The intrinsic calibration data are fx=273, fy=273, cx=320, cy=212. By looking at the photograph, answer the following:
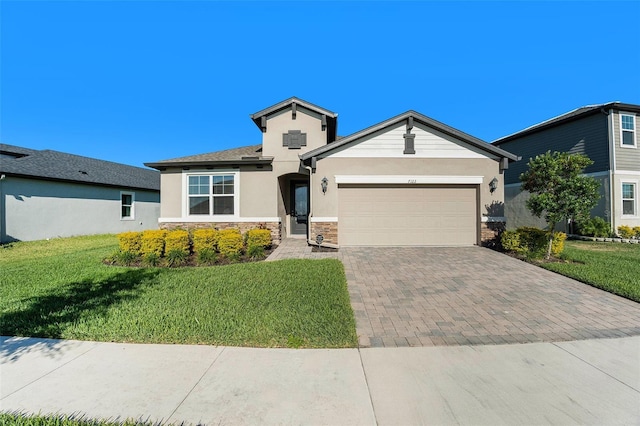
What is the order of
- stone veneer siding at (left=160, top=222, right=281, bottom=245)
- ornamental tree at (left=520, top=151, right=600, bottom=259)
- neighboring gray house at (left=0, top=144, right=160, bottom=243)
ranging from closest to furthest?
1. ornamental tree at (left=520, top=151, right=600, bottom=259)
2. stone veneer siding at (left=160, top=222, right=281, bottom=245)
3. neighboring gray house at (left=0, top=144, right=160, bottom=243)

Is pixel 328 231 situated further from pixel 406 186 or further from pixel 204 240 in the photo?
pixel 204 240

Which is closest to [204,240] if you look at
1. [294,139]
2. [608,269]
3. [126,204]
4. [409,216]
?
[294,139]

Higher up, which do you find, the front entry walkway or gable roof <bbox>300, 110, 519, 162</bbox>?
gable roof <bbox>300, 110, 519, 162</bbox>

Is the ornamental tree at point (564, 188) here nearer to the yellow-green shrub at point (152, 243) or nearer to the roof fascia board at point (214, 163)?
the roof fascia board at point (214, 163)

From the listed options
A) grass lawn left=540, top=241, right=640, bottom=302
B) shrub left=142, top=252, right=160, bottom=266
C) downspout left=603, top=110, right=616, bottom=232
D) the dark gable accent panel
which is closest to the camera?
grass lawn left=540, top=241, right=640, bottom=302

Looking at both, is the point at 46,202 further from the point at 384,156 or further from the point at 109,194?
the point at 384,156

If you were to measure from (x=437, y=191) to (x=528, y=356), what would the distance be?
7752 millimetres

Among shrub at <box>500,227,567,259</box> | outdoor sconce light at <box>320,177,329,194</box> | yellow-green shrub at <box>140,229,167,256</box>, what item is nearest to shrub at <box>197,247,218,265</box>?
yellow-green shrub at <box>140,229,167,256</box>

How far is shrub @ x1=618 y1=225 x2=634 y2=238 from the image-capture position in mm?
12443

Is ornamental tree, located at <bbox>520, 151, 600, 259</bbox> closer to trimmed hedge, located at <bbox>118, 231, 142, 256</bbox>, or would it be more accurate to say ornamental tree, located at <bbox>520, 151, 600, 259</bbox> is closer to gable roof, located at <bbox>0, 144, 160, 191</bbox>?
trimmed hedge, located at <bbox>118, 231, 142, 256</bbox>

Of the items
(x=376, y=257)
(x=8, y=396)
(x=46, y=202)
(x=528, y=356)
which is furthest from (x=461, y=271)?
(x=46, y=202)

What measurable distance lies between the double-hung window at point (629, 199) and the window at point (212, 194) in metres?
18.3

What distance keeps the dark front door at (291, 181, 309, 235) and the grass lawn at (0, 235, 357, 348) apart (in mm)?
5506

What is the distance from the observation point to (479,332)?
12.4 feet
